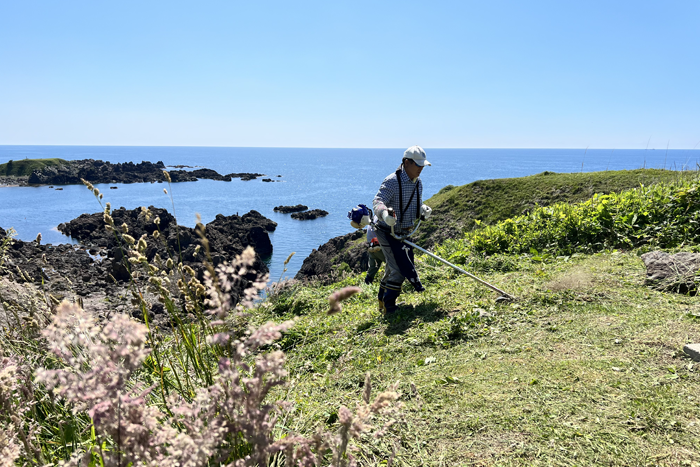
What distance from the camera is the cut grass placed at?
261cm

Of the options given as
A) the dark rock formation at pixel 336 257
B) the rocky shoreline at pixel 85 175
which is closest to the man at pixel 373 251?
the dark rock formation at pixel 336 257

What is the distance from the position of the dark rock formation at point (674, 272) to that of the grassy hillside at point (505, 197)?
13.0 meters

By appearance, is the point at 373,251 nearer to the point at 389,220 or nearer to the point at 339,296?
the point at 389,220

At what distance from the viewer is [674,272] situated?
5090 millimetres

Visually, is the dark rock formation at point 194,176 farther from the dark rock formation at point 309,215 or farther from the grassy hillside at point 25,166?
the dark rock formation at point 309,215

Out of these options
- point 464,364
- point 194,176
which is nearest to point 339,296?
point 464,364

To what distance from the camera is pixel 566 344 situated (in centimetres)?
399

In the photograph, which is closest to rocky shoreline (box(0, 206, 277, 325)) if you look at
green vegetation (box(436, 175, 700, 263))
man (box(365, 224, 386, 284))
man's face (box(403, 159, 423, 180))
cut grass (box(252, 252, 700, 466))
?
man (box(365, 224, 386, 284))

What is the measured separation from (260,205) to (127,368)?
235 ft

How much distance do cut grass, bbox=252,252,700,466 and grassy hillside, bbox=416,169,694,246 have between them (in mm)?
13311

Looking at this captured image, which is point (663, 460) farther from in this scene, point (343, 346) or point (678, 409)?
point (343, 346)

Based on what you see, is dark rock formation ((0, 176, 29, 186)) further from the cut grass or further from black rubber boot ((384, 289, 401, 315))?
the cut grass

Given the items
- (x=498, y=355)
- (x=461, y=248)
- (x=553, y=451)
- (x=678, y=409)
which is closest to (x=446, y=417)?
(x=553, y=451)

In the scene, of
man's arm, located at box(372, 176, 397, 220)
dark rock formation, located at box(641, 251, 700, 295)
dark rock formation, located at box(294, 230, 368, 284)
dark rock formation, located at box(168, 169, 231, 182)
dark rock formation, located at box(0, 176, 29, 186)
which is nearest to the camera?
dark rock formation, located at box(641, 251, 700, 295)
